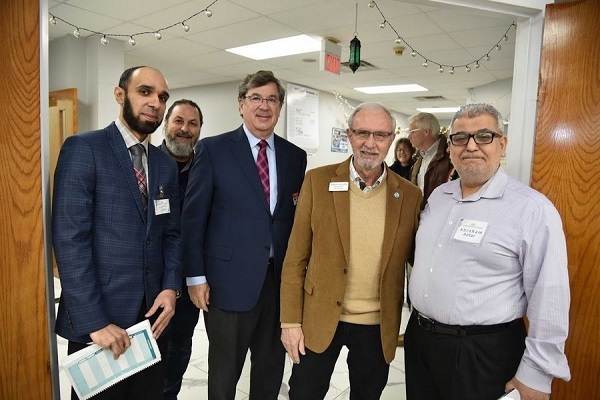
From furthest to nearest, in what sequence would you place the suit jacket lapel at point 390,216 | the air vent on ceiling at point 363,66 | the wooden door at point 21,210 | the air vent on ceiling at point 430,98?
the air vent on ceiling at point 430,98 → the air vent on ceiling at point 363,66 → the suit jacket lapel at point 390,216 → the wooden door at point 21,210

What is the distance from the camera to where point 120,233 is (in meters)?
1.42

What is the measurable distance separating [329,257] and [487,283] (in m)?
0.60

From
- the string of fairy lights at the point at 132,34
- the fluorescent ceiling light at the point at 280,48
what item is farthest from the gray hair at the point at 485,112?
the fluorescent ceiling light at the point at 280,48

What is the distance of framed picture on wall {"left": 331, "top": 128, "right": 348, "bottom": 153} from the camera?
8562mm

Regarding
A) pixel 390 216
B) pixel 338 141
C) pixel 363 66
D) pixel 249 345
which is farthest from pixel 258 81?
pixel 338 141

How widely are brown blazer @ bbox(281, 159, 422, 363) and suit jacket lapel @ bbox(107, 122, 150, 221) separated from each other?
64 cm

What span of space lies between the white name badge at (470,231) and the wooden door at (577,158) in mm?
579

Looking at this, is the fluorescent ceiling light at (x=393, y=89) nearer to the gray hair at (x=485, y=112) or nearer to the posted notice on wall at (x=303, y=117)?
the posted notice on wall at (x=303, y=117)

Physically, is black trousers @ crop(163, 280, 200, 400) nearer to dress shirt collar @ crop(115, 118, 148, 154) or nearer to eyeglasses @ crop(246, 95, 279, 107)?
dress shirt collar @ crop(115, 118, 148, 154)

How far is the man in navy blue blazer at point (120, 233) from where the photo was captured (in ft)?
4.34

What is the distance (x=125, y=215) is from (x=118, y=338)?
43 cm

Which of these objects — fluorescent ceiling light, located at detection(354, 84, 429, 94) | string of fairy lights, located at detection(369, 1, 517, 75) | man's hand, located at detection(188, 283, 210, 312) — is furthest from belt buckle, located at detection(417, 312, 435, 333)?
fluorescent ceiling light, located at detection(354, 84, 429, 94)

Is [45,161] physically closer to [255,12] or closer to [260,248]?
[260,248]

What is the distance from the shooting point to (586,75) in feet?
5.40
